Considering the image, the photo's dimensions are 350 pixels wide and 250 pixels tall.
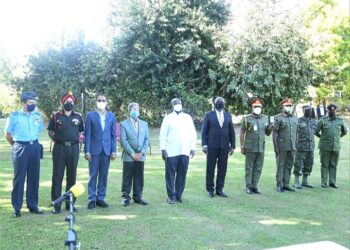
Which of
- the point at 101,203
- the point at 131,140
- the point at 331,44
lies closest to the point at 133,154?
the point at 131,140

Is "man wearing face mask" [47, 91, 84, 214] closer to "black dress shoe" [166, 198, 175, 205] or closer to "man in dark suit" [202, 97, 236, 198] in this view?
"black dress shoe" [166, 198, 175, 205]

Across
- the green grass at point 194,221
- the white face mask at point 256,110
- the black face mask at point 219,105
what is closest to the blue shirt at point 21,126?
the green grass at point 194,221

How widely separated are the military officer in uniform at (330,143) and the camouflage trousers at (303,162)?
40 cm

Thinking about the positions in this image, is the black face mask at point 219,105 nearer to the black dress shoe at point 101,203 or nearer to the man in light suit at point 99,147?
the man in light suit at point 99,147

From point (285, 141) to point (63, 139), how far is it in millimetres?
4550

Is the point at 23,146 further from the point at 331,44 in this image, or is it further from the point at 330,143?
the point at 331,44

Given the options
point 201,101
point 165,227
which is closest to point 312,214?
point 165,227

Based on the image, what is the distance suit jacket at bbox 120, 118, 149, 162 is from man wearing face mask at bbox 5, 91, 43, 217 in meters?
1.47

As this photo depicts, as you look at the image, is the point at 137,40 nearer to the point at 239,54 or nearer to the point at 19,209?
the point at 239,54

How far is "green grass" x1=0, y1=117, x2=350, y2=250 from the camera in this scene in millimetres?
5766

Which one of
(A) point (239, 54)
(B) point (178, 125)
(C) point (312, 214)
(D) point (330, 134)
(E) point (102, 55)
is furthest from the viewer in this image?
(E) point (102, 55)

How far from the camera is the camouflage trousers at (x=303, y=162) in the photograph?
9828 mm

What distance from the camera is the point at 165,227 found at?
6.43 m

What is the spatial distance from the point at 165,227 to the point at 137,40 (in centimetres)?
1976
